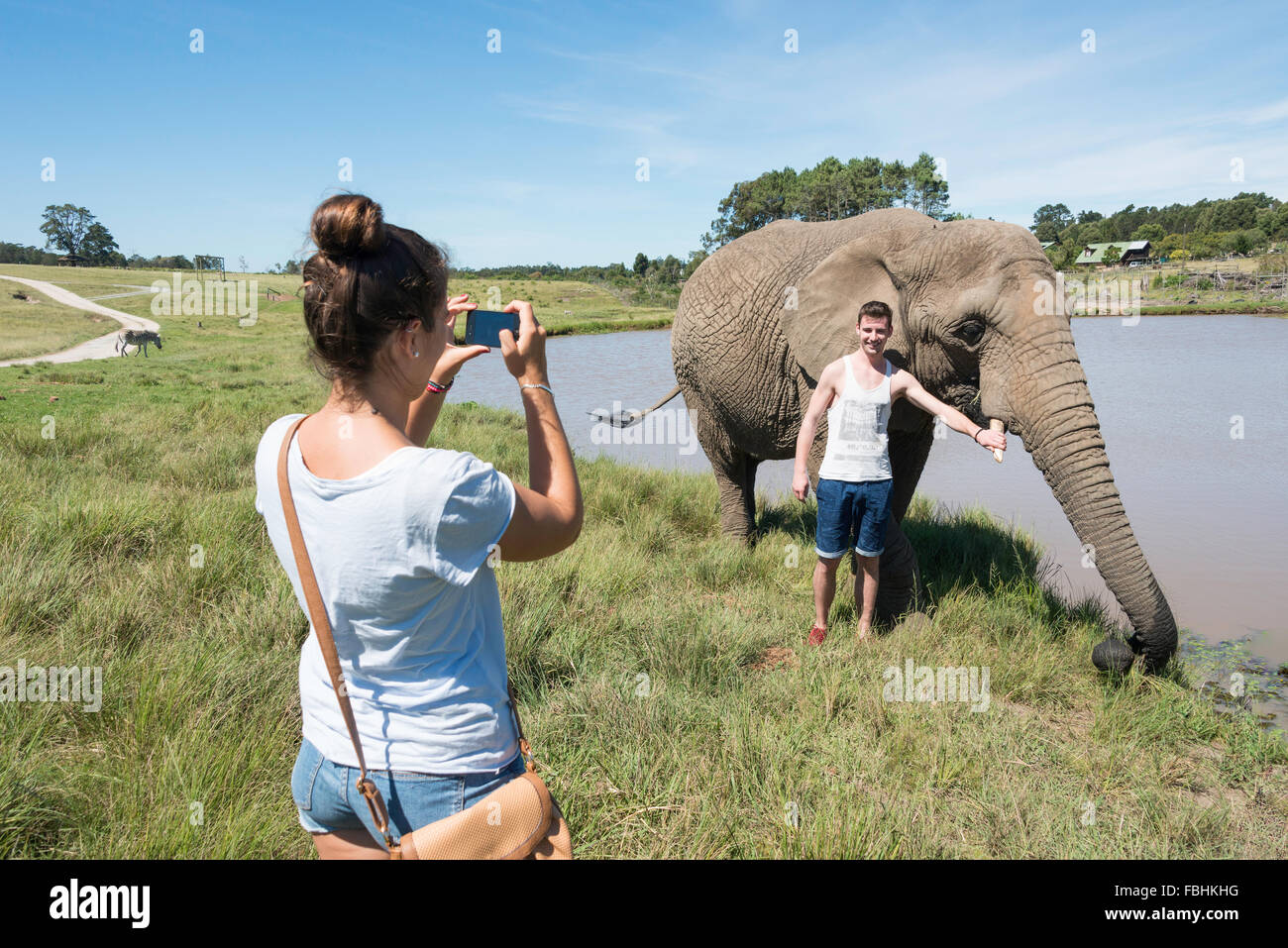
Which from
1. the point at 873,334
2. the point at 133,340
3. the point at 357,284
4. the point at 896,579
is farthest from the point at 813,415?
the point at 133,340

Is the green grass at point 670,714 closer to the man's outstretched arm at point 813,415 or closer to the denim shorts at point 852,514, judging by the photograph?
the denim shorts at point 852,514

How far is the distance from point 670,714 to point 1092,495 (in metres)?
2.51

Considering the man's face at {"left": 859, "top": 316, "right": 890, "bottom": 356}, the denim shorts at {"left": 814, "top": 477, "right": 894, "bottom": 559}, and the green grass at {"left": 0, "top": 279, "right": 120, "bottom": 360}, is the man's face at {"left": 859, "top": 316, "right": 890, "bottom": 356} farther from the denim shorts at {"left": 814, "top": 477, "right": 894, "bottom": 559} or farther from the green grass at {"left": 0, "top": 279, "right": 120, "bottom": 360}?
the green grass at {"left": 0, "top": 279, "right": 120, "bottom": 360}

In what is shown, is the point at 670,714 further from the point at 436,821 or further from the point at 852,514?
the point at 436,821

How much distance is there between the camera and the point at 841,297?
5062 millimetres

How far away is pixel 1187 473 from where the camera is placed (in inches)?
381

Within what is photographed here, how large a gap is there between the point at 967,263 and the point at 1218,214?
90.9 m

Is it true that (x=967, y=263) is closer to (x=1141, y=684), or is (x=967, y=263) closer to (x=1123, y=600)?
(x=1123, y=600)

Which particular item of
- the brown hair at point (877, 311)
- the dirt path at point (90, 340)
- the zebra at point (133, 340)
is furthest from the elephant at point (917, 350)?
the zebra at point (133, 340)

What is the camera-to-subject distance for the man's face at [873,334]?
4.35 m

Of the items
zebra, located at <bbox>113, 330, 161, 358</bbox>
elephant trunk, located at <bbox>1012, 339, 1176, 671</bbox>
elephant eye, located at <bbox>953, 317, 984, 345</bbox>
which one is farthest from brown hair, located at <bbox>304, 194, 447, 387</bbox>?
zebra, located at <bbox>113, 330, 161, 358</bbox>

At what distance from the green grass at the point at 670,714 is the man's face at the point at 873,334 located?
5.82 ft

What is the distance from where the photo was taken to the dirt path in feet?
69.9
